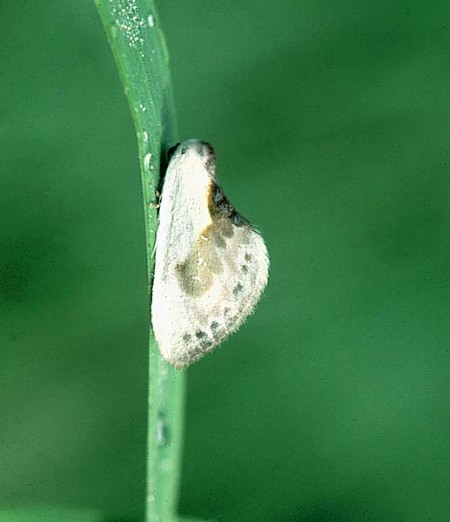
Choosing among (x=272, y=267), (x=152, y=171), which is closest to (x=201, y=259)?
(x=152, y=171)

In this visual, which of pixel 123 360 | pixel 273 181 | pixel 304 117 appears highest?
pixel 304 117

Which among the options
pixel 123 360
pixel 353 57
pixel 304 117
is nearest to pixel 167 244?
pixel 123 360

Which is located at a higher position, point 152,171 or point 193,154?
point 193,154

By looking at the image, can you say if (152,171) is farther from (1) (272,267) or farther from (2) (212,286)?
(1) (272,267)

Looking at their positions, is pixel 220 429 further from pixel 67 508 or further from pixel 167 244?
pixel 167 244

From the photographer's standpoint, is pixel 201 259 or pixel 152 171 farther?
pixel 201 259

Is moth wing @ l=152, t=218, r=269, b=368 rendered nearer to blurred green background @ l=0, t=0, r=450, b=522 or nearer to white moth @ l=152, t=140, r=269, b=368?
white moth @ l=152, t=140, r=269, b=368

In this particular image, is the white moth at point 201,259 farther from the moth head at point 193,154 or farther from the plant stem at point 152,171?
the plant stem at point 152,171
